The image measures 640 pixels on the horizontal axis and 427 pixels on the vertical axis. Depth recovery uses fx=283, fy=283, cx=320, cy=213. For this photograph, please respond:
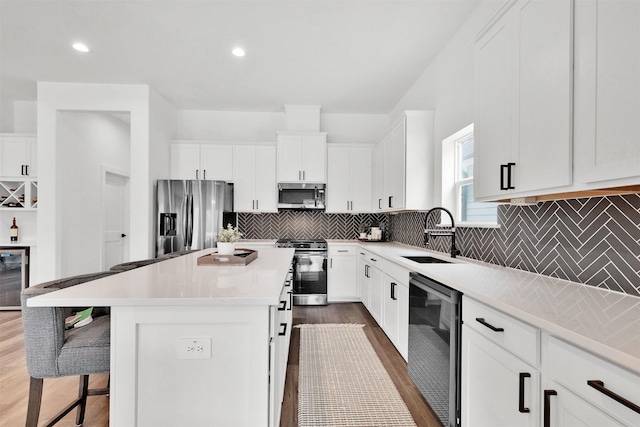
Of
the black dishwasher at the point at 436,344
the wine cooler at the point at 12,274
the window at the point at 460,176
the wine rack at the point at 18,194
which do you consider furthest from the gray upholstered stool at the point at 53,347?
the wine rack at the point at 18,194

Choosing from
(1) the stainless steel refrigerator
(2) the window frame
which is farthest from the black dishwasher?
(1) the stainless steel refrigerator

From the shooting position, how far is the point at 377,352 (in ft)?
8.82

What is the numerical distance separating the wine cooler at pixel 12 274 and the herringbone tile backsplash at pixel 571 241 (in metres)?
5.54

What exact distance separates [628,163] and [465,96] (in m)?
1.77

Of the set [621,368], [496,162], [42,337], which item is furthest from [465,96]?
[42,337]

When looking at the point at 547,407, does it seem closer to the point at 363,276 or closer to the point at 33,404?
the point at 33,404

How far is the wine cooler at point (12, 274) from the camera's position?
3.88m

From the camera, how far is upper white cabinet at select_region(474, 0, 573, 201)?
1.26m

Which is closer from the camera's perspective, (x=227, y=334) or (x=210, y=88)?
(x=227, y=334)

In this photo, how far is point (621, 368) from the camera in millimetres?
748

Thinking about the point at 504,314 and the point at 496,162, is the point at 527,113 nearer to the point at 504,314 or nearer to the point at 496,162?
the point at 496,162

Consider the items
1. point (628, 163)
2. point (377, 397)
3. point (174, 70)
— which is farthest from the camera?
point (174, 70)

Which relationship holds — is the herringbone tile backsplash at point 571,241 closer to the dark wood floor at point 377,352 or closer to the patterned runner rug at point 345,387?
the dark wood floor at point 377,352

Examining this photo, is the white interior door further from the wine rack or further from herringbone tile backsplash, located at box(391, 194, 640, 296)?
herringbone tile backsplash, located at box(391, 194, 640, 296)
